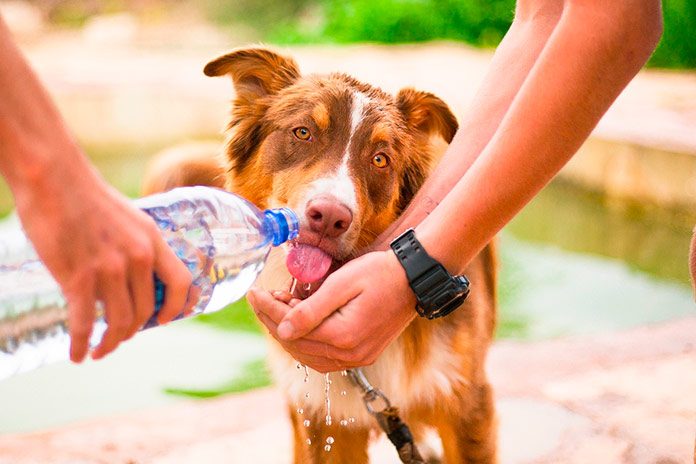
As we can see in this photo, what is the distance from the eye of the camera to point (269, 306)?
1.92 metres

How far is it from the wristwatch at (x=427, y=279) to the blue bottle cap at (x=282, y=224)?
0.43m

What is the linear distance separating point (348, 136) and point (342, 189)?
0.98 feet

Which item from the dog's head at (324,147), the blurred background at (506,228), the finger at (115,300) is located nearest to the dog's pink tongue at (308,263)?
the dog's head at (324,147)

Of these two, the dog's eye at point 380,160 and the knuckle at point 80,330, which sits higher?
the knuckle at point 80,330

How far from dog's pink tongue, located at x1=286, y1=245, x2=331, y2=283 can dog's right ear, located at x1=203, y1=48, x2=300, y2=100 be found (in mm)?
829

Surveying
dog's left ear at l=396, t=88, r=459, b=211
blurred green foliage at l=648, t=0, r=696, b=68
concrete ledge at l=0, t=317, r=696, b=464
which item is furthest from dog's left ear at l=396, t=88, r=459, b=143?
blurred green foliage at l=648, t=0, r=696, b=68

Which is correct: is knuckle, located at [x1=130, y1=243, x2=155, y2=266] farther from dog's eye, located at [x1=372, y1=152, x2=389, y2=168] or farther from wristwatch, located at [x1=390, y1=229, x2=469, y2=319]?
dog's eye, located at [x1=372, y1=152, x2=389, y2=168]

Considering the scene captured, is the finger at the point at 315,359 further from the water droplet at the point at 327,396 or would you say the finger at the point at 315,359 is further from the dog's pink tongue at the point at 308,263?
the water droplet at the point at 327,396

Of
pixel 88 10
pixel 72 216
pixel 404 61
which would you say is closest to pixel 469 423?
pixel 72 216

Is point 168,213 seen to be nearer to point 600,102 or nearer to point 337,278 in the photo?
point 337,278

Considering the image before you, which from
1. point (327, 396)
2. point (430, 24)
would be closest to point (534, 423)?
point (327, 396)

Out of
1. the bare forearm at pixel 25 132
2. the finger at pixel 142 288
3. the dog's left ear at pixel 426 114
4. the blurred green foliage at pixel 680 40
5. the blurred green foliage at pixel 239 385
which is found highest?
the bare forearm at pixel 25 132

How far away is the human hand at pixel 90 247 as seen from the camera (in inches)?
40.3

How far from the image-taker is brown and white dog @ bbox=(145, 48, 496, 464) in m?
2.49
